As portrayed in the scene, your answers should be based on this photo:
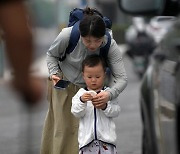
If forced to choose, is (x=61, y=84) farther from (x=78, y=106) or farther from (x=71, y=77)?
(x=78, y=106)

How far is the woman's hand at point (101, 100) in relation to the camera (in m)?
5.27

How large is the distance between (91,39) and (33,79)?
2681mm

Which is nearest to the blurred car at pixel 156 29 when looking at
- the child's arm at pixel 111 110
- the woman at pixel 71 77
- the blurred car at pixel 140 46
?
the blurred car at pixel 140 46

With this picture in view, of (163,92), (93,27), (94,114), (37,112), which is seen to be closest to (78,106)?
(94,114)

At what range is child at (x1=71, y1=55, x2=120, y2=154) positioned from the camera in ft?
17.5

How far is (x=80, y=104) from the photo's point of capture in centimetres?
532

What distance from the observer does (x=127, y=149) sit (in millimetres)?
8016

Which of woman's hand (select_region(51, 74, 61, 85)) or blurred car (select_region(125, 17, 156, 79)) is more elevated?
woman's hand (select_region(51, 74, 61, 85))

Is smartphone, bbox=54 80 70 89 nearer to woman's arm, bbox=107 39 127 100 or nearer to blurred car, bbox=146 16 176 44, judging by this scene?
woman's arm, bbox=107 39 127 100

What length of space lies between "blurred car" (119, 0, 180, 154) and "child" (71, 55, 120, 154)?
265 mm

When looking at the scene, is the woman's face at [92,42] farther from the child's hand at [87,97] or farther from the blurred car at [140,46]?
the blurred car at [140,46]

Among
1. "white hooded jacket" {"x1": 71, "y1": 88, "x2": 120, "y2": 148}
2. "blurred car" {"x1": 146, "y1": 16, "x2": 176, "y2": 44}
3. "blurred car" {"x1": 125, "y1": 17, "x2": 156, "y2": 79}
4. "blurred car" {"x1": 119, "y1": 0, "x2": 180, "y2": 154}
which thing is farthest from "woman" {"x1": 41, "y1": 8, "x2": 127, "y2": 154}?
"blurred car" {"x1": 146, "y1": 16, "x2": 176, "y2": 44}

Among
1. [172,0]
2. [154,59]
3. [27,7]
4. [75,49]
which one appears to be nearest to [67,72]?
[75,49]

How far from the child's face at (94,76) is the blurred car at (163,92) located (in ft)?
1.08
